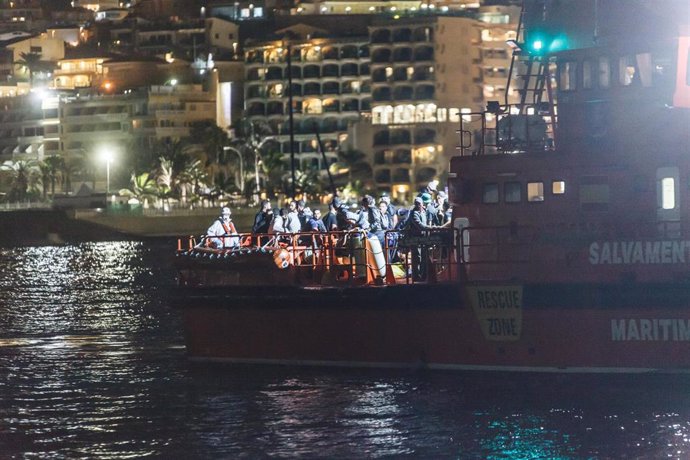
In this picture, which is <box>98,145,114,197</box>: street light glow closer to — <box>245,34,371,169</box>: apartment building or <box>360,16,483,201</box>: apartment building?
<box>245,34,371,169</box>: apartment building

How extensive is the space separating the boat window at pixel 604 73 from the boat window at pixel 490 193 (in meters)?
2.54

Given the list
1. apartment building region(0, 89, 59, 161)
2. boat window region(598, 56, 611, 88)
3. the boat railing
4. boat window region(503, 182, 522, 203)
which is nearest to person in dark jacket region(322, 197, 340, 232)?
the boat railing

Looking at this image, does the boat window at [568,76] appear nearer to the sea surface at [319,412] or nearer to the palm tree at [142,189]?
the sea surface at [319,412]

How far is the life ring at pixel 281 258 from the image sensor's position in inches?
990

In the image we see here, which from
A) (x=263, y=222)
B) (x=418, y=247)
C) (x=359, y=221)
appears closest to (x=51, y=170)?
(x=263, y=222)

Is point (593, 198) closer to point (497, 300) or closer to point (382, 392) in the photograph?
point (497, 300)

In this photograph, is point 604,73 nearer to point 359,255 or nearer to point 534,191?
point 534,191

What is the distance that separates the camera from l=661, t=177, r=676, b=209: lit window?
22.8 metres

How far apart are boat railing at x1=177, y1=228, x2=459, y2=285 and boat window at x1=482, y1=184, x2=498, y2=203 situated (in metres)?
0.80

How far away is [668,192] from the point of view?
22859mm

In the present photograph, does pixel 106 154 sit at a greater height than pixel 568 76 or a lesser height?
greater

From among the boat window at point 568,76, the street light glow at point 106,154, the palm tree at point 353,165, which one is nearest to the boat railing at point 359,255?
the boat window at point 568,76

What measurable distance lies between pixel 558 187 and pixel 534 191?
451 mm

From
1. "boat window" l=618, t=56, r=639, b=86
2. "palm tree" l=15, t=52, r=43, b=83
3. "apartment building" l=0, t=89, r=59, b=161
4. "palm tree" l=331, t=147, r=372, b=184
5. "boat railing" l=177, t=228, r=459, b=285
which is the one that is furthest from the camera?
"palm tree" l=15, t=52, r=43, b=83
